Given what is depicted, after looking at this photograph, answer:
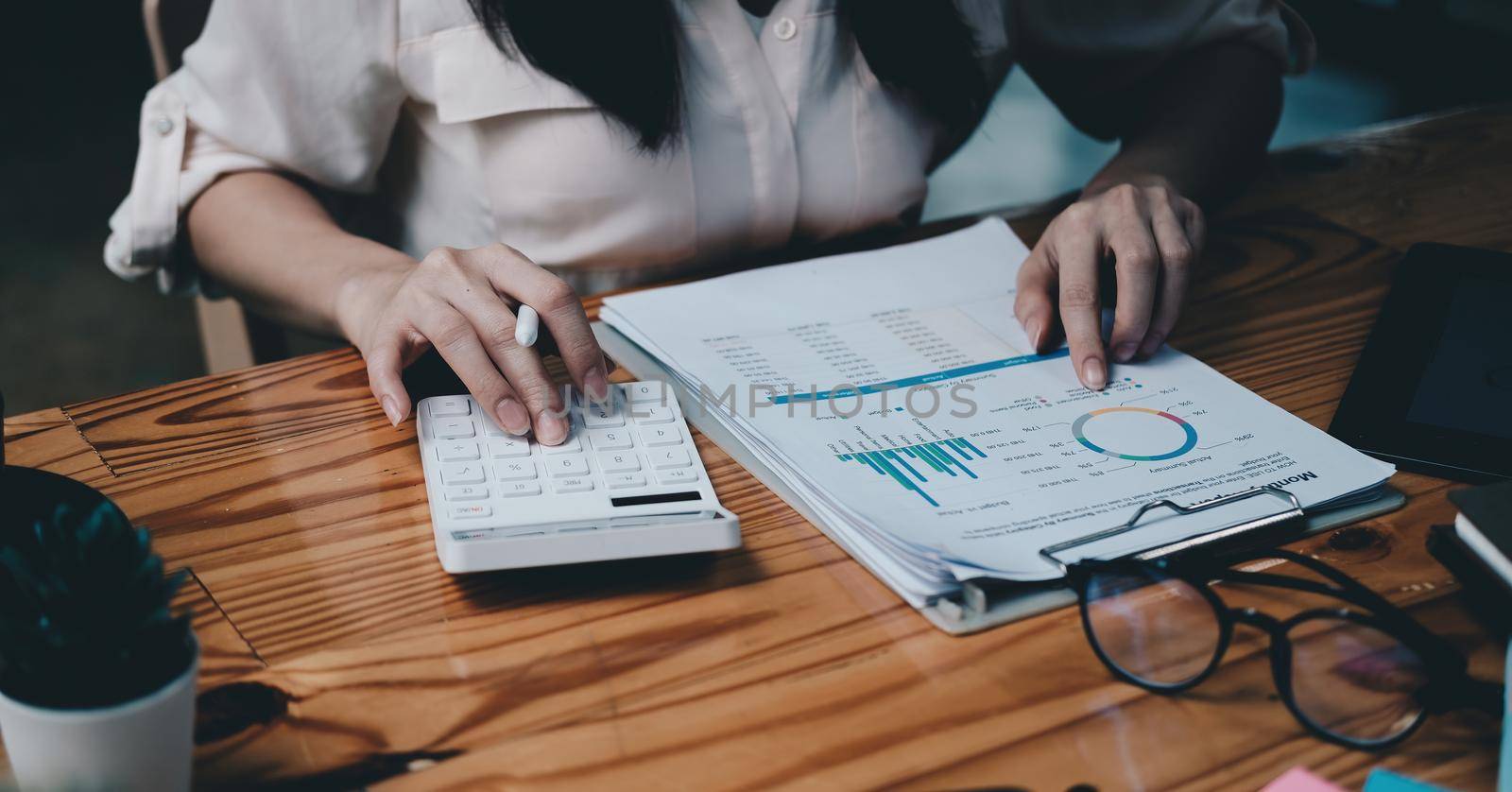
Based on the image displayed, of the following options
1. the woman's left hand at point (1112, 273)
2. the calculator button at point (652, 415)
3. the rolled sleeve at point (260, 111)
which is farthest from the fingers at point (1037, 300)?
the rolled sleeve at point (260, 111)

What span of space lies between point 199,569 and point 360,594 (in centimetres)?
7

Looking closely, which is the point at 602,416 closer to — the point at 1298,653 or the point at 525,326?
the point at 525,326

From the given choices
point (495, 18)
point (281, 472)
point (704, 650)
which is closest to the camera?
point (704, 650)

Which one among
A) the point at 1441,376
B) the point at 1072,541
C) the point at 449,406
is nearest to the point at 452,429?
the point at 449,406

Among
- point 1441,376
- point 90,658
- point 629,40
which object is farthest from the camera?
point 629,40

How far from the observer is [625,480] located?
53 cm

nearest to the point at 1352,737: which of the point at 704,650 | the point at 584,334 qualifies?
the point at 704,650

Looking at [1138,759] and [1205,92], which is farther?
[1205,92]

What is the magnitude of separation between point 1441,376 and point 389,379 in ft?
1.83

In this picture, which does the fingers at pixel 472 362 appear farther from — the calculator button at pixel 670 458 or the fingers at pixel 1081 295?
the fingers at pixel 1081 295

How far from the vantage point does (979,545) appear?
0.51 meters

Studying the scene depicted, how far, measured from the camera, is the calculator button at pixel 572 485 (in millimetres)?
521

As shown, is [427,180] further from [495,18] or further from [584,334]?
[584,334]

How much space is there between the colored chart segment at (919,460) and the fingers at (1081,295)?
11cm
